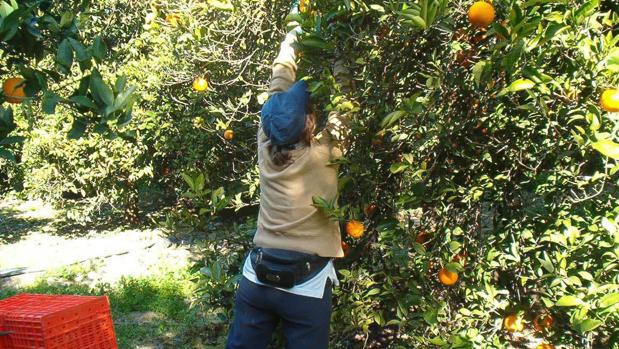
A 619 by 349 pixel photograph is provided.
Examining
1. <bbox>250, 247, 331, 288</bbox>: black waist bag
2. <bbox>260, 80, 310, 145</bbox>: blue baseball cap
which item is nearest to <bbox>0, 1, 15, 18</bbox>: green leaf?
<bbox>260, 80, 310, 145</bbox>: blue baseball cap

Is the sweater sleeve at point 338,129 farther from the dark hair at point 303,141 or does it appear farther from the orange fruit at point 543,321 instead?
the orange fruit at point 543,321

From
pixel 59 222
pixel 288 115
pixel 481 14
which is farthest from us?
pixel 59 222

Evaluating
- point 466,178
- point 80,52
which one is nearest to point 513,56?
point 466,178

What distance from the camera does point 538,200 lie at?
221 centimetres

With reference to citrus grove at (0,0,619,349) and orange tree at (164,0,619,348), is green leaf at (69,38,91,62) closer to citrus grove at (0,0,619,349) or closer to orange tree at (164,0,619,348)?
citrus grove at (0,0,619,349)

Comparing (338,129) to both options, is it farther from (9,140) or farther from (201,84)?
(201,84)

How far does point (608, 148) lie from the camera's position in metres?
1.48

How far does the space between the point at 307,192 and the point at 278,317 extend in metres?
0.52

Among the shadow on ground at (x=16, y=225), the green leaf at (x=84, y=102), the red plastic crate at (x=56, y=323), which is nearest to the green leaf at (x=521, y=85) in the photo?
the green leaf at (x=84, y=102)

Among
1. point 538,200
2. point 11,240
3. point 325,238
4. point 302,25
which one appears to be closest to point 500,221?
point 538,200

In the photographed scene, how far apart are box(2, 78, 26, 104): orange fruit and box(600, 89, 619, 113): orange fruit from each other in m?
1.64

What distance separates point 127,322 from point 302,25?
2.95 m

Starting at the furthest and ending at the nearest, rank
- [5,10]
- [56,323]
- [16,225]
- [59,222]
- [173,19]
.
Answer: [16,225] < [59,222] < [173,19] < [56,323] < [5,10]

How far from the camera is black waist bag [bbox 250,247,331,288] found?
2.08 m
